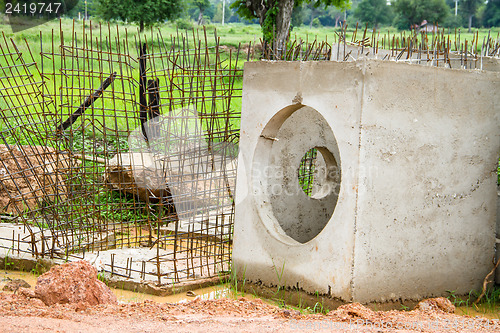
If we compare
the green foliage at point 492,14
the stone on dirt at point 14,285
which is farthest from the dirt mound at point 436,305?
the green foliage at point 492,14

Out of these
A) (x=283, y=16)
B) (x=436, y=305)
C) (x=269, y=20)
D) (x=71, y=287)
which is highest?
(x=283, y=16)

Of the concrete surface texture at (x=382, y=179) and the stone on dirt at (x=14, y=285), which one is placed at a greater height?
the concrete surface texture at (x=382, y=179)

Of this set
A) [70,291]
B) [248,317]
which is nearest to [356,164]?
[248,317]

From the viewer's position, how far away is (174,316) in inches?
176

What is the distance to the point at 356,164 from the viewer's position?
4.94 meters

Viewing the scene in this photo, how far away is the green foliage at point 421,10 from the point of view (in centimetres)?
5006

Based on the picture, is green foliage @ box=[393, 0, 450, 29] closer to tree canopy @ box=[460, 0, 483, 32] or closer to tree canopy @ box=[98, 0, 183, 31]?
tree canopy @ box=[460, 0, 483, 32]

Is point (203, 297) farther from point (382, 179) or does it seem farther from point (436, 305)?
point (436, 305)

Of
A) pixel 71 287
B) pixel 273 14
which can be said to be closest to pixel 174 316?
pixel 71 287

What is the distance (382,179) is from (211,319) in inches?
75.7

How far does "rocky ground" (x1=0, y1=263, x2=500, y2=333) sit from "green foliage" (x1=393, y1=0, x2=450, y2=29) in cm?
4915

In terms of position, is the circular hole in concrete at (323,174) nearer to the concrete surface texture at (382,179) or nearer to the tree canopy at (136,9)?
the concrete surface texture at (382,179)

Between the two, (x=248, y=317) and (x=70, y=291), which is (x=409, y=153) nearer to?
(x=248, y=317)

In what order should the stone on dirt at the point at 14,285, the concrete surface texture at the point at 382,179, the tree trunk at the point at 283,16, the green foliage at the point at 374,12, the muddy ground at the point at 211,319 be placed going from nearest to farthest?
the muddy ground at the point at 211,319 < the concrete surface texture at the point at 382,179 < the stone on dirt at the point at 14,285 < the tree trunk at the point at 283,16 < the green foliage at the point at 374,12
